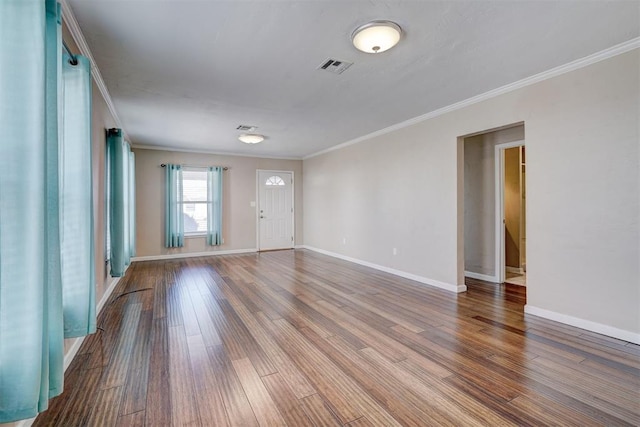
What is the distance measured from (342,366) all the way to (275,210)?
20.6ft

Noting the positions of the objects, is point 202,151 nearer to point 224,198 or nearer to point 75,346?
point 224,198

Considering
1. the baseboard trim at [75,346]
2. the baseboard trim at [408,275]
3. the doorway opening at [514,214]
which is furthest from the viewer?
the doorway opening at [514,214]

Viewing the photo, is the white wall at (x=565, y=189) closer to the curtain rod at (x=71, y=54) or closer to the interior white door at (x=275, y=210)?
the curtain rod at (x=71, y=54)

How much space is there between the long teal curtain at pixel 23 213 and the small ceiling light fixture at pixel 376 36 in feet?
6.22

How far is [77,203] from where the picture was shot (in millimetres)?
2230

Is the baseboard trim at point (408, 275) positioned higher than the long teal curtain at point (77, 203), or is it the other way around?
the long teal curtain at point (77, 203)

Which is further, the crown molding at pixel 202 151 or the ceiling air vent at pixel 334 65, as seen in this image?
the crown molding at pixel 202 151

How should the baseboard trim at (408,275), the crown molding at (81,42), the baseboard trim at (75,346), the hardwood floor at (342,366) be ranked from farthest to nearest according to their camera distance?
the baseboard trim at (408,275)
the crown molding at (81,42)
the hardwood floor at (342,366)
the baseboard trim at (75,346)

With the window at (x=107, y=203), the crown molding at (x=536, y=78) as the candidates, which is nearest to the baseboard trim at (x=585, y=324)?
the crown molding at (x=536, y=78)

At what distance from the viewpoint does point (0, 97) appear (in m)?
1.26

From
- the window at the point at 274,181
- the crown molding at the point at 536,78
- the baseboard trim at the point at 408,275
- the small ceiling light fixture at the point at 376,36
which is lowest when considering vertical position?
the baseboard trim at the point at 408,275

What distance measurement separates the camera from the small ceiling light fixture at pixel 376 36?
2232 mm

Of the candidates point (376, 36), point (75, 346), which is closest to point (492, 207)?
point (376, 36)

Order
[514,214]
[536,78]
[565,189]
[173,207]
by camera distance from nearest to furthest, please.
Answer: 1. [565,189]
2. [536,78]
3. [514,214]
4. [173,207]
